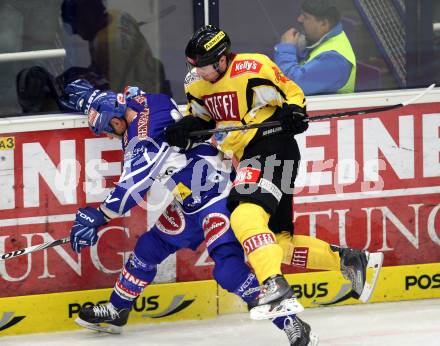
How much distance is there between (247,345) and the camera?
6.00 meters

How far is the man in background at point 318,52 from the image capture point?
21.1 ft

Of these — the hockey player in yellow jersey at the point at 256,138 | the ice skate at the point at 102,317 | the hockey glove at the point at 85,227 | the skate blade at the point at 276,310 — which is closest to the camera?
the skate blade at the point at 276,310

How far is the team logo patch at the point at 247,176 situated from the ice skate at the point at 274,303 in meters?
0.47

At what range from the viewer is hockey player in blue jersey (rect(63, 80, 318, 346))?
19.0ft

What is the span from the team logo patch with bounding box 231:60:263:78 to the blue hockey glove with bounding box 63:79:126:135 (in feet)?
1.90

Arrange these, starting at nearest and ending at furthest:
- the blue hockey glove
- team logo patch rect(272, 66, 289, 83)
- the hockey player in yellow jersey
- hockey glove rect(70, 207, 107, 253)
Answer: the hockey player in yellow jersey < team logo patch rect(272, 66, 289, 83) < hockey glove rect(70, 207, 107, 253) < the blue hockey glove

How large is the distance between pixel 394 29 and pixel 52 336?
2210 millimetres

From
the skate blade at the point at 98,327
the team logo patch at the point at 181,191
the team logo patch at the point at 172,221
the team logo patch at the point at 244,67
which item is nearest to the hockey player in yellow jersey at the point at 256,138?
the team logo patch at the point at 244,67

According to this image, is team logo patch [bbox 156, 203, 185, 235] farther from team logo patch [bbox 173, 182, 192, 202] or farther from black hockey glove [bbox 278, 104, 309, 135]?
black hockey glove [bbox 278, 104, 309, 135]

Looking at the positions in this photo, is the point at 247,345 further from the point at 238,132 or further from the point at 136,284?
the point at 238,132

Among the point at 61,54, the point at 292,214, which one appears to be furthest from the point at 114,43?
the point at 292,214

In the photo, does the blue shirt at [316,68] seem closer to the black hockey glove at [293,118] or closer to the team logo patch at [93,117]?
the black hockey glove at [293,118]

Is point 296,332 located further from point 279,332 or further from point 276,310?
point 279,332

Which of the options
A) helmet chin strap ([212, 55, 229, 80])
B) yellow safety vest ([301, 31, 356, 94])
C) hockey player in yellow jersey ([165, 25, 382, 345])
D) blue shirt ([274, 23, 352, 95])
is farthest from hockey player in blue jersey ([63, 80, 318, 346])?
yellow safety vest ([301, 31, 356, 94])
